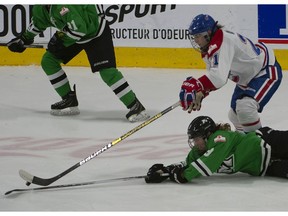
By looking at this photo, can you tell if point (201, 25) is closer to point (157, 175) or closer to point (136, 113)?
point (157, 175)

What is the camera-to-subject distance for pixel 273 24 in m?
7.64

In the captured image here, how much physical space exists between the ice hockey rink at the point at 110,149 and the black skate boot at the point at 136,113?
75mm

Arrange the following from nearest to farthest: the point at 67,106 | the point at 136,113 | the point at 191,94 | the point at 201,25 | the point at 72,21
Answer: the point at 191,94 → the point at 201,25 → the point at 72,21 → the point at 136,113 → the point at 67,106

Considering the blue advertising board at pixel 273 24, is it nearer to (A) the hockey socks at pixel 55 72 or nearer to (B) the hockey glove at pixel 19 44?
(A) the hockey socks at pixel 55 72

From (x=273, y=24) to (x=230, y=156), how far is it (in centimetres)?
335

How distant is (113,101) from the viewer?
7.03 metres

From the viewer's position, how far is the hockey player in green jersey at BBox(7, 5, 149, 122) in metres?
6.23

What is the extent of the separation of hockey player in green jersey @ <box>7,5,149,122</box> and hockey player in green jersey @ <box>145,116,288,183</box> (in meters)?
1.78

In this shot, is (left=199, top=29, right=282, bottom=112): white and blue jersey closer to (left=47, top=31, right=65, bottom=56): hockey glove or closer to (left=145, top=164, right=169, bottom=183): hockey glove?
(left=145, top=164, right=169, bottom=183): hockey glove

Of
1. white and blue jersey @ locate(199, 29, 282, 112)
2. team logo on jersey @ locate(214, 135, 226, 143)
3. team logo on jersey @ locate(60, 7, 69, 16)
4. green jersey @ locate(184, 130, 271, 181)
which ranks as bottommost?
green jersey @ locate(184, 130, 271, 181)

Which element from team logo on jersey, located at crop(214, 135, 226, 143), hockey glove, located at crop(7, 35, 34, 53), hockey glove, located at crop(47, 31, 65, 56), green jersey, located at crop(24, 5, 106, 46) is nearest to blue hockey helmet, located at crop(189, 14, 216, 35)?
team logo on jersey, located at crop(214, 135, 226, 143)

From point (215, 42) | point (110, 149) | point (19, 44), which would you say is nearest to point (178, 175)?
point (215, 42)

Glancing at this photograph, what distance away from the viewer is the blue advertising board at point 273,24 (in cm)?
761

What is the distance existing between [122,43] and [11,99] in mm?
1280
